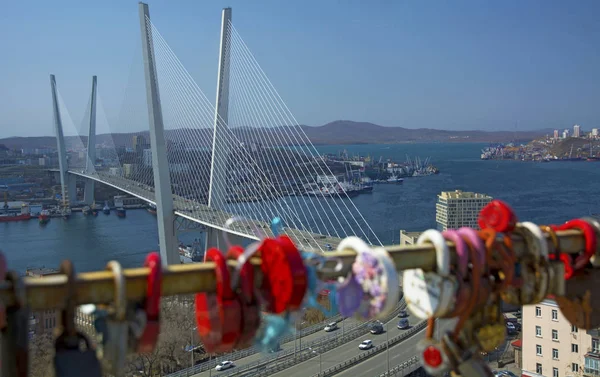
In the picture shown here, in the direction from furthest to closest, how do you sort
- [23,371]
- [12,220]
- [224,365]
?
[12,220] → [224,365] → [23,371]

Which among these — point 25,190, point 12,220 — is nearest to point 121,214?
A: point 12,220

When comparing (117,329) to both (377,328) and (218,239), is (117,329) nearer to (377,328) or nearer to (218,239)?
(377,328)

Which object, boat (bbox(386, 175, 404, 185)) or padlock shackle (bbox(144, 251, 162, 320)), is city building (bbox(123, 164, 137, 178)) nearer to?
boat (bbox(386, 175, 404, 185))

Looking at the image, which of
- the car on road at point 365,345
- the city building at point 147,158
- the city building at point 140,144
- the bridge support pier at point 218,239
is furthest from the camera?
the city building at point 140,144

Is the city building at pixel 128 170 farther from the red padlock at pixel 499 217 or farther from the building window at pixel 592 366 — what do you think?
the red padlock at pixel 499 217

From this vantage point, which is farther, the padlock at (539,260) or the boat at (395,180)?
the boat at (395,180)

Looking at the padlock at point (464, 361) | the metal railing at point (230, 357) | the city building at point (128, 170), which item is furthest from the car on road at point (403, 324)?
the city building at point (128, 170)

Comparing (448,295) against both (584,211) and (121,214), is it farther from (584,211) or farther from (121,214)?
(121,214)

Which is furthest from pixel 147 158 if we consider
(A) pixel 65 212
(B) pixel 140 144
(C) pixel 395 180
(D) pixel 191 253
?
(C) pixel 395 180
